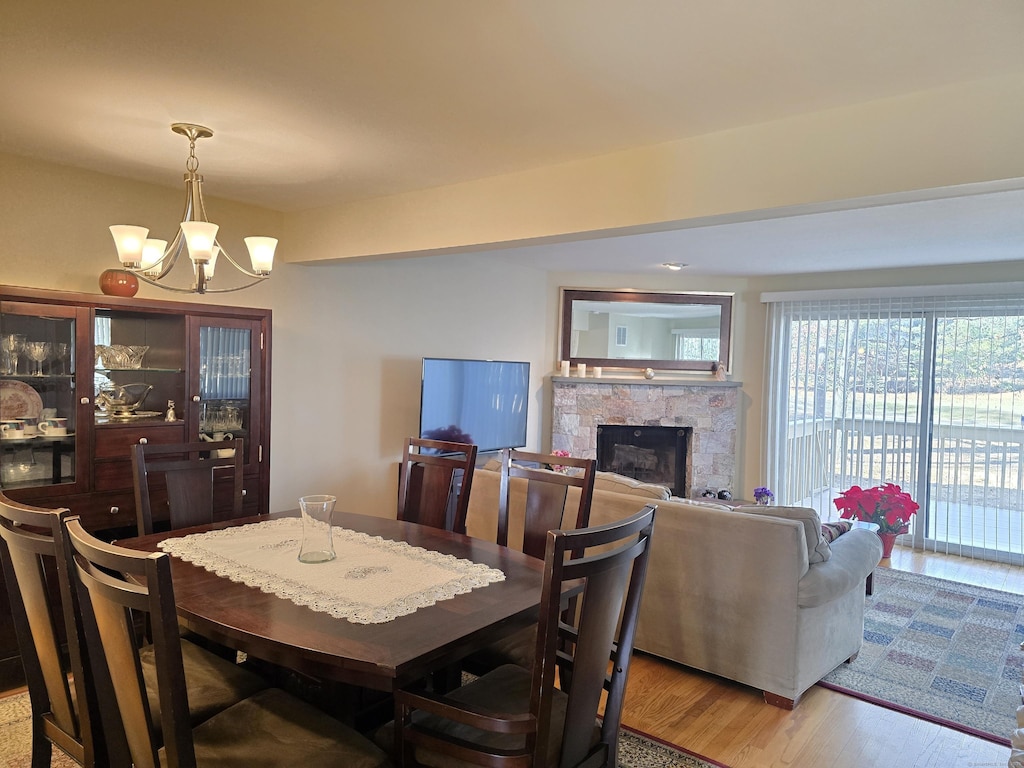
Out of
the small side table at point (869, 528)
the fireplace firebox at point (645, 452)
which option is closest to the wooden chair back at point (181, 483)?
the small side table at point (869, 528)

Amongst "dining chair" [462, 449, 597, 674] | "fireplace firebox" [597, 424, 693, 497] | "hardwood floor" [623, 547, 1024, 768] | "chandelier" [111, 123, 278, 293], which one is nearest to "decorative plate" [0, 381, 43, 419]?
"chandelier" [111, 123, 278, 293]

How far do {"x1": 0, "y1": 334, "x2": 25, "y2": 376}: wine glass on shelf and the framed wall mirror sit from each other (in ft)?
15.6

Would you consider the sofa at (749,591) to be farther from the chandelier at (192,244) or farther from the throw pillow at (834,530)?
the chandelier at (192,244)


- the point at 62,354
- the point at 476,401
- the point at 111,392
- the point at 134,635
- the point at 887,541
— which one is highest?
the point at 62,354

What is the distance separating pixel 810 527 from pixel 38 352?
3573mm

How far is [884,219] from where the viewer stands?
4078 millimetres

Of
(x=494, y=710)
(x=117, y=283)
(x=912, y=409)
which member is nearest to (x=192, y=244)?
(x=117, y=283)

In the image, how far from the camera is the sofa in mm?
2912

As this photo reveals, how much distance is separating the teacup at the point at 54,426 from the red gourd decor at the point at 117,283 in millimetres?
659

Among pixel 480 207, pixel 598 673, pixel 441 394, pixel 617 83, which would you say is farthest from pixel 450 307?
pixel 598 673

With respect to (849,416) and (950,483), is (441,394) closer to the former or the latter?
(849,416)

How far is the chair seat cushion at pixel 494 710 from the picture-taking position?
1.66 m

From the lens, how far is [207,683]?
6.59 feet

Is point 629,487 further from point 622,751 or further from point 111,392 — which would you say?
point 111,392
